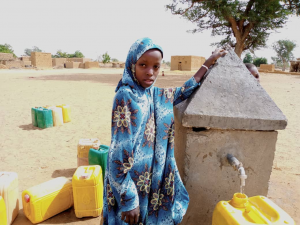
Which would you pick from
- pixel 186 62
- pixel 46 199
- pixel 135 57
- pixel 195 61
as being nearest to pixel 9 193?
pixel 46 199

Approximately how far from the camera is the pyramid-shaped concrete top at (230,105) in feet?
5.50

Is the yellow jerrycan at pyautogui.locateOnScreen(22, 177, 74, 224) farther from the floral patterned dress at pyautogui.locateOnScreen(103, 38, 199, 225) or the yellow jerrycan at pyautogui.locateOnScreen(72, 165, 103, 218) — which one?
the floral patterned dress at pyautogui.locateOnScreen(103, 38, 199, 225)

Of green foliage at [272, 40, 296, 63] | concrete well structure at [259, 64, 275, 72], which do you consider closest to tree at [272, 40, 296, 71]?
green foliage at [272, 40, 296, 63]

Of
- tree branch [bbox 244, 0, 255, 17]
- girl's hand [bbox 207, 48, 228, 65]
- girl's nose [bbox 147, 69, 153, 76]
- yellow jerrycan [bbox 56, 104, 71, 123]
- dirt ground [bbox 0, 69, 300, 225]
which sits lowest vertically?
dirt ground [bbox 0, 69, 300, 225]

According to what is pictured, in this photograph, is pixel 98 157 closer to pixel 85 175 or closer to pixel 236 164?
pixel 85 175

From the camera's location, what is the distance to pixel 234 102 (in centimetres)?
175

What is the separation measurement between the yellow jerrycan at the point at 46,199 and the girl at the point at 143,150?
3.94ft

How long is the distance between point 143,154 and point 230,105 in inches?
30.2

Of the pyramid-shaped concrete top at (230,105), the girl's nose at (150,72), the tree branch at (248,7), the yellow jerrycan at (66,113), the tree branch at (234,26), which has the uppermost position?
the tree branch at (248,7)

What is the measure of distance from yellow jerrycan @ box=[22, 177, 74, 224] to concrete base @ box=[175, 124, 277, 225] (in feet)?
4.67

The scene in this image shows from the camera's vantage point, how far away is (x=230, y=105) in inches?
68.1

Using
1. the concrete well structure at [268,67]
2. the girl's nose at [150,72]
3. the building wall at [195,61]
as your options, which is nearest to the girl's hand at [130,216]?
the girl's nose at [150,72]

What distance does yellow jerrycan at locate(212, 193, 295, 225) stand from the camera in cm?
128

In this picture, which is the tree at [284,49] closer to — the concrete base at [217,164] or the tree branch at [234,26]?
the tree branch at [234,26]
